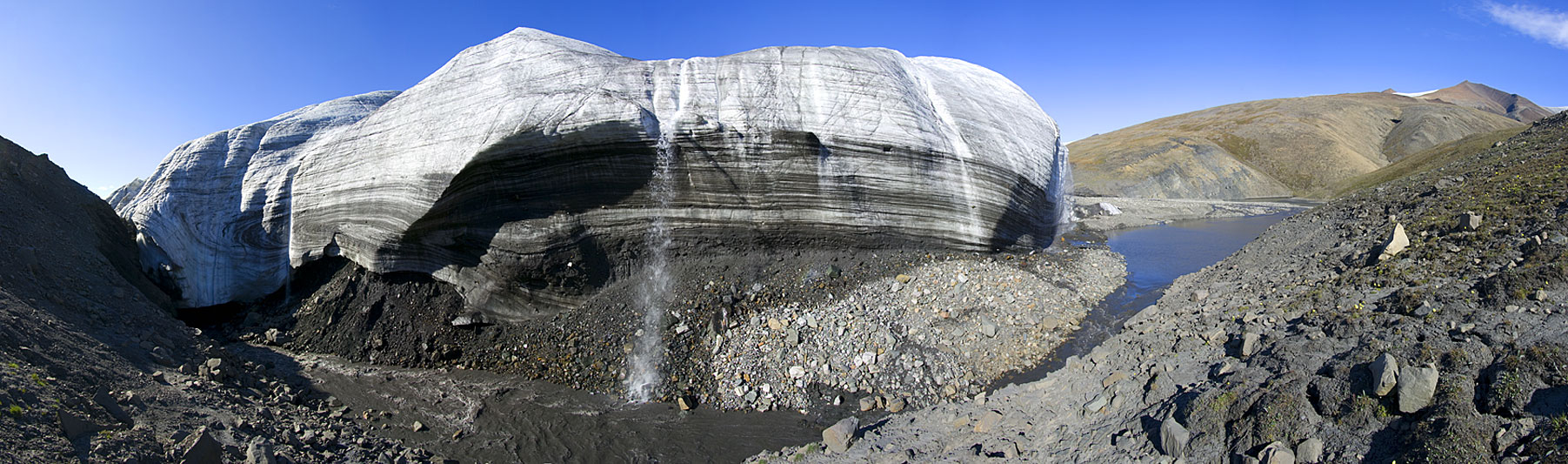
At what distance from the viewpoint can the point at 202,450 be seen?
626 centimetres

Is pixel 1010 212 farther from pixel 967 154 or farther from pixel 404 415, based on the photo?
pixel 404 415

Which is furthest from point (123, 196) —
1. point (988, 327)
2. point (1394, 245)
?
point (1394, 245)

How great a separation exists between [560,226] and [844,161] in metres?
5.62

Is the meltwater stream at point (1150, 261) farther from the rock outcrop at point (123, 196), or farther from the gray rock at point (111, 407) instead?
the rock outcrop at point (123, 196)

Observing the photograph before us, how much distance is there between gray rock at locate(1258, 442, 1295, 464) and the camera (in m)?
5.66

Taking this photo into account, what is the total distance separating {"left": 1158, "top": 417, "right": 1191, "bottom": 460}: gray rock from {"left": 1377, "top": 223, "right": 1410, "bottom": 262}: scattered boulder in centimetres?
780

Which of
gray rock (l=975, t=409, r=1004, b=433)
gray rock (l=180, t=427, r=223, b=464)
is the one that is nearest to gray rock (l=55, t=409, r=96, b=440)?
gray rock (l=180, t=427, r=223, b=464)

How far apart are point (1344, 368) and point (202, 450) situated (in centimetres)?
1213

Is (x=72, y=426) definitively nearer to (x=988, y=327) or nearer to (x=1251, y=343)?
(x=988, y=327)

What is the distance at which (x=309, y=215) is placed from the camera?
43.2 ft

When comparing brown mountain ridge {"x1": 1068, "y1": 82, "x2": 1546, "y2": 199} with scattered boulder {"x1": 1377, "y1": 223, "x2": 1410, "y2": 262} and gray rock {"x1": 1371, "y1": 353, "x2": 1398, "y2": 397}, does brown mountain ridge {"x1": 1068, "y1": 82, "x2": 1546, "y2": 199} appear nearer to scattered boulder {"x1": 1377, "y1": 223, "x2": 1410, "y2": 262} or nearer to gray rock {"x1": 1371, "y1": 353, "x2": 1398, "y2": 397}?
scattered boulder {"x1": 1377, "y1": 223, "x2": 1410, "y2": 262}

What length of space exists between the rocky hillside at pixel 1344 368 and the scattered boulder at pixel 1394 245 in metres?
0.04

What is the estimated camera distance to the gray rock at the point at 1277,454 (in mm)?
5660

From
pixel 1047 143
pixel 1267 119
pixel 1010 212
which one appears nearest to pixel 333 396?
pixel 1010 212
